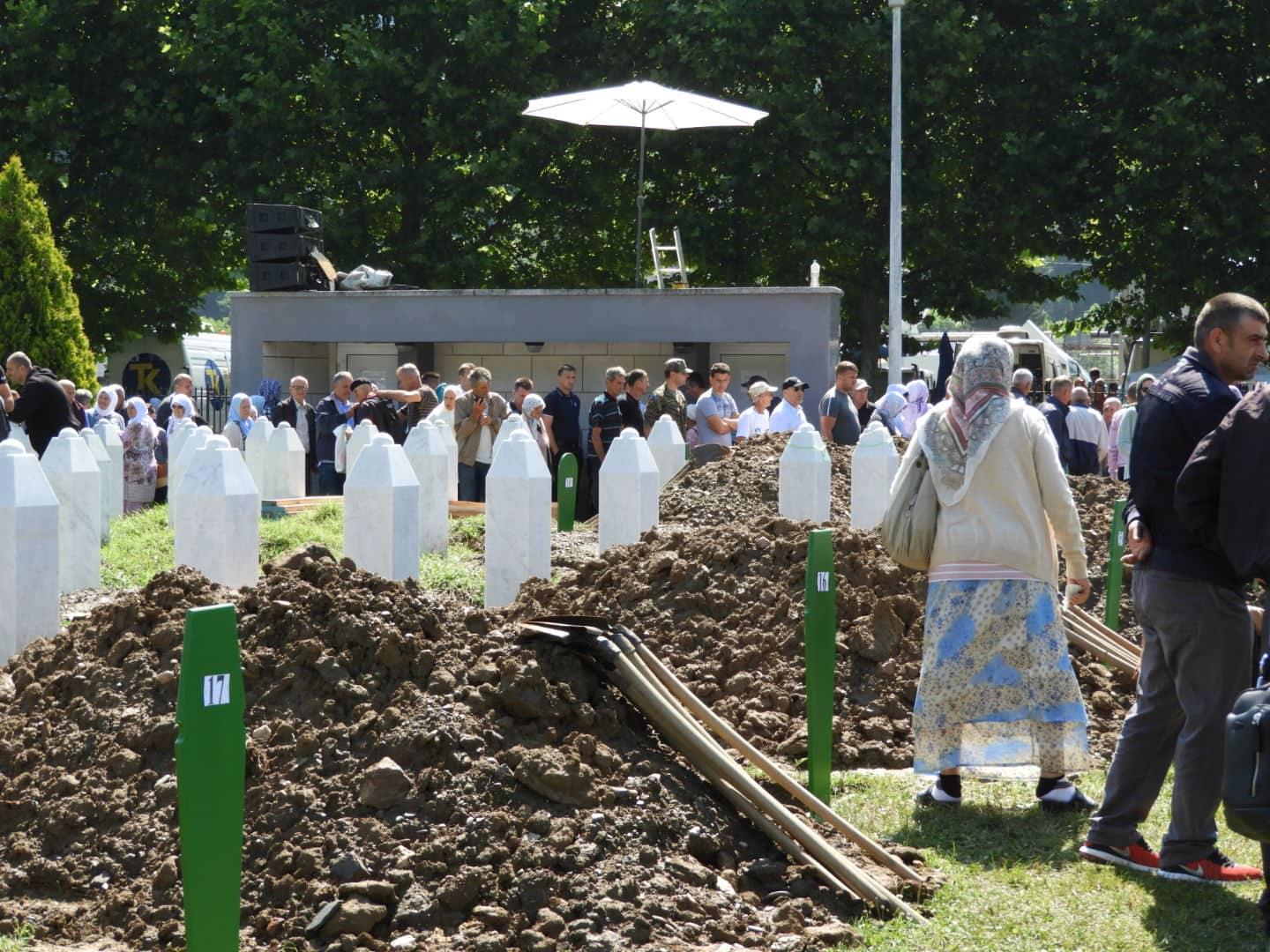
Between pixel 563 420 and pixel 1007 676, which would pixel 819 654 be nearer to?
pixel 1007 676

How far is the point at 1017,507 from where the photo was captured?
632 centimetres

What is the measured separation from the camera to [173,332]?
39.4 meters

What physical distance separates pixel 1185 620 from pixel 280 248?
76.6ft

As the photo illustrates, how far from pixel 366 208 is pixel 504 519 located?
25.0 meters

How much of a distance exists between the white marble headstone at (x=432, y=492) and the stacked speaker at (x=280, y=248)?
1514 centimetres

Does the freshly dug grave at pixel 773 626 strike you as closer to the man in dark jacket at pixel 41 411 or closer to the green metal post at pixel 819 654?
the green metal post at pixel 819 654

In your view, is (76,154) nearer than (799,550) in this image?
No

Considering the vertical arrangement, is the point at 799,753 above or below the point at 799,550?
below

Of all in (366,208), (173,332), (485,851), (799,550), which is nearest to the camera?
(485,851)

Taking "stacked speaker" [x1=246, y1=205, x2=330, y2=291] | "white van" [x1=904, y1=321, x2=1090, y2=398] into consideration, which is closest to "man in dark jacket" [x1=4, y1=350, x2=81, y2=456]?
"stacked speaker" [x1=246, y1=205, x2=330, y2=291]

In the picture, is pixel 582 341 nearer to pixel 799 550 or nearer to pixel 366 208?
pixel 366 208

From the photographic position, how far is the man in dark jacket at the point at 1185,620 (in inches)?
213

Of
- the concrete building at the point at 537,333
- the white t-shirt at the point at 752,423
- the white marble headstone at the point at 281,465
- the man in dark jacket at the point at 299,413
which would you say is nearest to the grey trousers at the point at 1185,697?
the white t-shirt at the point at 752,423

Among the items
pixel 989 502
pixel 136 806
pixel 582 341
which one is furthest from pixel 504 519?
pixel 582 341
